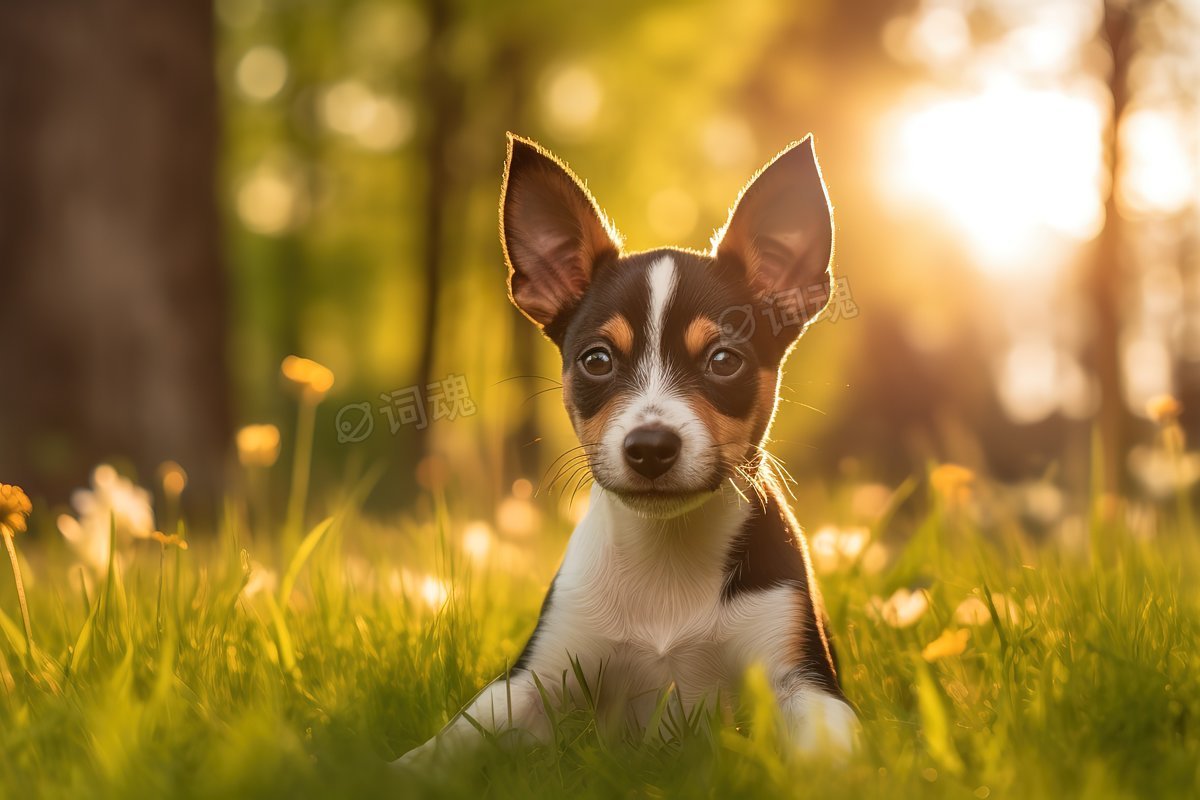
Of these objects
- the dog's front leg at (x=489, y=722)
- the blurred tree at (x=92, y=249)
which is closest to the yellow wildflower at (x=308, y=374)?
the dog's front leg at (x=489, y=722)

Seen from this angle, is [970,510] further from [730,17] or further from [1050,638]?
[730,17]

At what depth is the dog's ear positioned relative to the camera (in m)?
3.84

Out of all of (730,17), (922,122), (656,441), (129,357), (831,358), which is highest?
(730,17)

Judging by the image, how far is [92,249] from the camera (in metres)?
8.89

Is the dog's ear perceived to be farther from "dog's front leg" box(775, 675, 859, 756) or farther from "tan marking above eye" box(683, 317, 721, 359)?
"dog's front leg" box(775, 675, 859, 756)

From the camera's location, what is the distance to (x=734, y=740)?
271 centimetres

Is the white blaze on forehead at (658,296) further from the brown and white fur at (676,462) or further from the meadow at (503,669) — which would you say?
the meadow at (503,669)

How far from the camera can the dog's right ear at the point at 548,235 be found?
398cm

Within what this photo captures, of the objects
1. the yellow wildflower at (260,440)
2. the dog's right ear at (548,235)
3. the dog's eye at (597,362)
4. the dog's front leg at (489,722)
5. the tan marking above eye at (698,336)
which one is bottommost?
the dog's front leg at (489,722)

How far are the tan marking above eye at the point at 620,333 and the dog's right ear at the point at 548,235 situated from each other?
0.42 metres

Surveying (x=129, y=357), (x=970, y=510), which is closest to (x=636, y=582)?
(x=970, y=510)

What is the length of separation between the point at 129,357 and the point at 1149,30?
794 cm

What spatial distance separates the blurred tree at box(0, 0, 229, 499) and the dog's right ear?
18.9 ft

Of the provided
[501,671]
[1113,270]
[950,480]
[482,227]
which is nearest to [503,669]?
[501,671]
